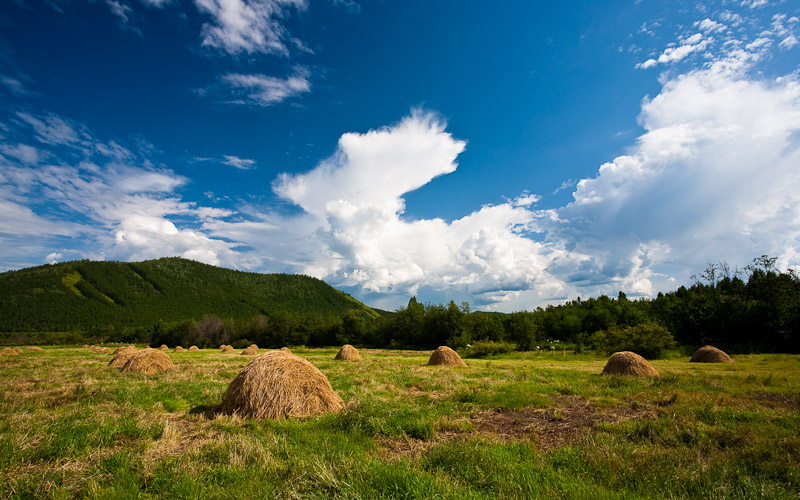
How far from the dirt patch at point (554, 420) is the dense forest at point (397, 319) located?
33307 millimetres

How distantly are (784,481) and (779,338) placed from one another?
181 feet

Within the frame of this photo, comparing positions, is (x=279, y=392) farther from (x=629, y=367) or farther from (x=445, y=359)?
(x=445, y=359)

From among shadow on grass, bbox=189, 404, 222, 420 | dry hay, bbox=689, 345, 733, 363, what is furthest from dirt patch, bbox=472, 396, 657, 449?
dry hay, bbox=689, 345, 733, 363

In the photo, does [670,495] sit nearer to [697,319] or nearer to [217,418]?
[217,418]

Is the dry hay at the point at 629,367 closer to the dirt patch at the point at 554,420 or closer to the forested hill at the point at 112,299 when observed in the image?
the dirt patch at the point at 554,420

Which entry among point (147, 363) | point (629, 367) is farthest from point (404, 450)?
point (147, 363)

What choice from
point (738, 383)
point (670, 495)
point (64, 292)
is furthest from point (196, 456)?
point (64, 292)

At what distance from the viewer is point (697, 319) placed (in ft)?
164

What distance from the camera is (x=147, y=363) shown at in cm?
1852

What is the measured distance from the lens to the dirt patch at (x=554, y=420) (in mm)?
6961

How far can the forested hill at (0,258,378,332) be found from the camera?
133m

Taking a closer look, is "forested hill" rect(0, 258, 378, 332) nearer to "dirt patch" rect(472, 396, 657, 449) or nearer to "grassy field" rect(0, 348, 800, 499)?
"grassy field" rect(0, 348, 800, 499)

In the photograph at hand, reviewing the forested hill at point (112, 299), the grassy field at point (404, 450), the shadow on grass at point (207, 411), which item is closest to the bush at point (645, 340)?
the grassy field at point (404, 450)

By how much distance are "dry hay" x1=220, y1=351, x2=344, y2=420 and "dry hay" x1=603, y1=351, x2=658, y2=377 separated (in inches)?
629
